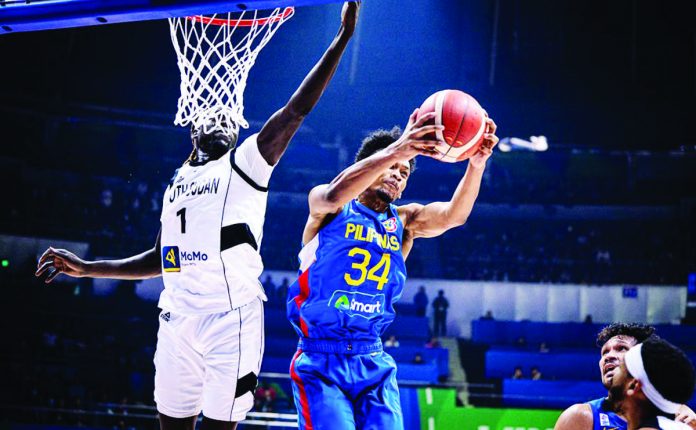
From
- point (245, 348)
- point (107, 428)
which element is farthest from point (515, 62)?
point (245, 348)

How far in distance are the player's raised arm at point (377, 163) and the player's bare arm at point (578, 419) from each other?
2.06 m

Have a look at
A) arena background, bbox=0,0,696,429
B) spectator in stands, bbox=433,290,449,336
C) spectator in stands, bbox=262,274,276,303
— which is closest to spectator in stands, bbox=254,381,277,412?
arena background, bbox=0,0,696,429

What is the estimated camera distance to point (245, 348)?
11.7ft

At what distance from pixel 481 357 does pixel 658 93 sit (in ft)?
26.1

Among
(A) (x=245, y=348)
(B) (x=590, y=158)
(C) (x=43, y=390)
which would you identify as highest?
(B) (x=590, y=158)

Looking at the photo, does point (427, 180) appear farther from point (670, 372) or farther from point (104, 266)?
point (670, 372)

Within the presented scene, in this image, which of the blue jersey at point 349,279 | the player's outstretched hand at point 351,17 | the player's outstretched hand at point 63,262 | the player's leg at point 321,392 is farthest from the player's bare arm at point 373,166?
the player's outstretched hand at point 63,262

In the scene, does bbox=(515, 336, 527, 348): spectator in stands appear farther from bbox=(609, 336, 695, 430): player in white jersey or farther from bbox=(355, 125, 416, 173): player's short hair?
bbox=(609, 336, 695, 430): player in white jersey

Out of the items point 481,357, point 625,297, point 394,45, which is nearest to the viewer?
point 481,357

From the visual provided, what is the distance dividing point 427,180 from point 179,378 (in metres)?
18.4

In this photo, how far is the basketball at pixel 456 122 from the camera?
3418 mm

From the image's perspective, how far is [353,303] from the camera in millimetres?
3625

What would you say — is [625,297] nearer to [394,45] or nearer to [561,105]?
[561,105]

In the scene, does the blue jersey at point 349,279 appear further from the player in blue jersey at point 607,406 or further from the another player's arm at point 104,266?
the player in blue jersey at point 607,406
